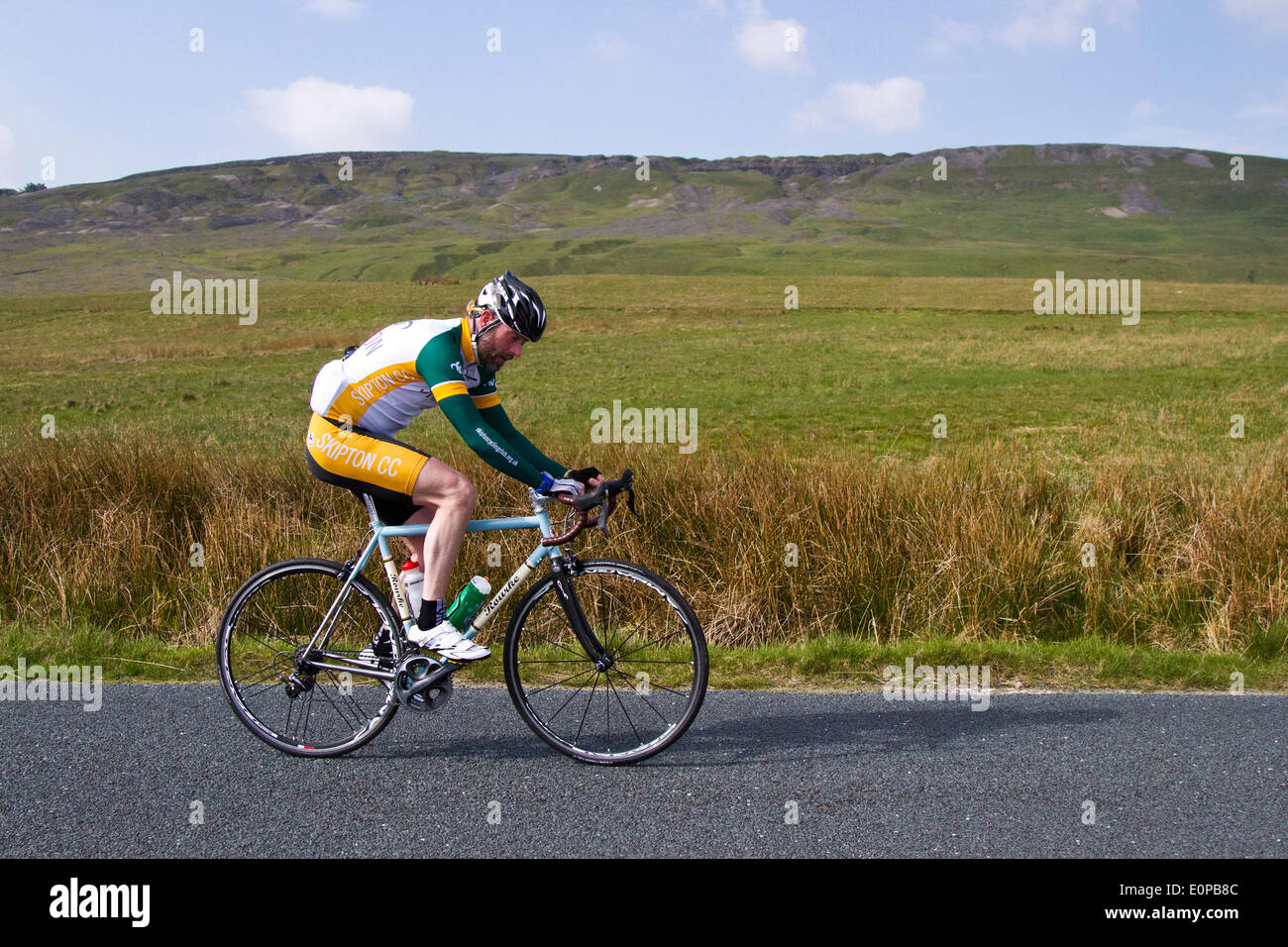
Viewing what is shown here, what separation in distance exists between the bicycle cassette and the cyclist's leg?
423mm

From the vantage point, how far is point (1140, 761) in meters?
A: 4.79

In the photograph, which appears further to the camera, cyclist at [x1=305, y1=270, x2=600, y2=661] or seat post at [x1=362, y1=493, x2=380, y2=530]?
seat post at [x1=362, y1=493, x2=380, y2=530]

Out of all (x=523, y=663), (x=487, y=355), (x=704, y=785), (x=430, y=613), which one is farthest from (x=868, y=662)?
(x=487, y=355)

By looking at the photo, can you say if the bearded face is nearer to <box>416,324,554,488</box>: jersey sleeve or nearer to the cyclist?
the cyclist

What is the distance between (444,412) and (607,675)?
1.52 meters

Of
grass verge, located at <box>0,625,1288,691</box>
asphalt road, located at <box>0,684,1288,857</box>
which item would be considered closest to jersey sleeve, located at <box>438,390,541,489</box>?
asphalt road, located at <box>0,684,1288,857</box>

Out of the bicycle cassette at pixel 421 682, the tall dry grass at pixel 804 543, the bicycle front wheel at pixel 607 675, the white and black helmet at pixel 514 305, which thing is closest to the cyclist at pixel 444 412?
the white and black helmet at pixel 514 305

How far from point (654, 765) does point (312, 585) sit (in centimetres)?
320

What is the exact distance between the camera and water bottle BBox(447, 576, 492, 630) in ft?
16.3

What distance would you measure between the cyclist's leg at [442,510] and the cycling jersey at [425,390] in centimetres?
20

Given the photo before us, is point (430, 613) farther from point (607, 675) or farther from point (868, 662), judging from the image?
point (868, 662)

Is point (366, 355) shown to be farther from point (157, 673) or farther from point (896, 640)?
point (896, 640)
